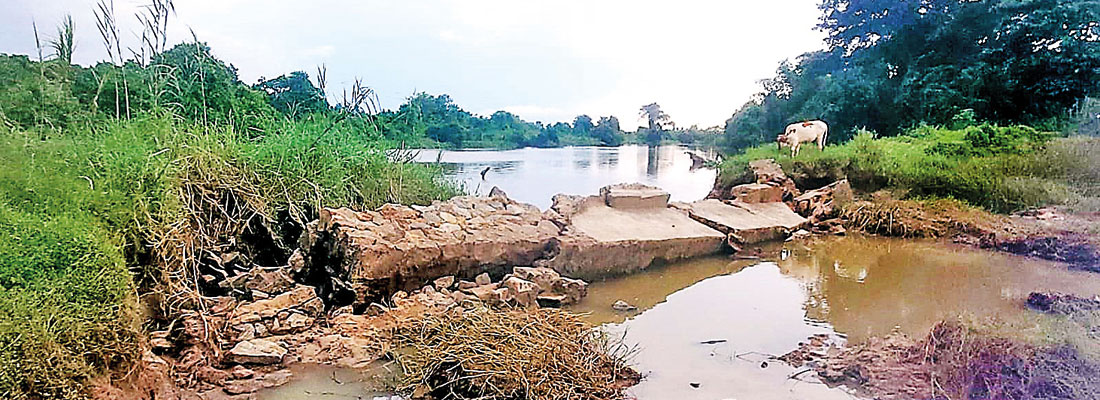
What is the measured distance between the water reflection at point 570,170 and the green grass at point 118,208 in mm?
1334

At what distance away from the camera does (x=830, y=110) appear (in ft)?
34.8

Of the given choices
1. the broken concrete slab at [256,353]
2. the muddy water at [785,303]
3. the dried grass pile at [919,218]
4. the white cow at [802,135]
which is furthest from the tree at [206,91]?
the white cow at [802,135]

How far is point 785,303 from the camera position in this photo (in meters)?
3.83

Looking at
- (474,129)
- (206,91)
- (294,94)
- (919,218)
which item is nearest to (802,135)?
(919,218)

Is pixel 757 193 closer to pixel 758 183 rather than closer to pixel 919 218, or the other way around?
pixel 758 183

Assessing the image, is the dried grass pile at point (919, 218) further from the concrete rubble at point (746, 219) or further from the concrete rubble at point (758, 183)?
the concrete rubble at point (758, 183)

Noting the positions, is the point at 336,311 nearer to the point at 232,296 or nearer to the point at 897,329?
the point at 232,296

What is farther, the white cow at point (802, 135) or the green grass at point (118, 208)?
the white cow at point (802, 135)

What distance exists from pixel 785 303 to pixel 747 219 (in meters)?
2.27

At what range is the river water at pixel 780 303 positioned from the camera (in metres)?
2.60

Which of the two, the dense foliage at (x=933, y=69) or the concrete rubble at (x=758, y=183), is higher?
the dense foliage at (x=933, y=69)

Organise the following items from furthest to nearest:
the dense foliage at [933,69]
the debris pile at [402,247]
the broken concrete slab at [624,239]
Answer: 1. the dense foliage at [933,69]
2. the broken concrete slab at [624,239]
3. the debris pile at [402,247]

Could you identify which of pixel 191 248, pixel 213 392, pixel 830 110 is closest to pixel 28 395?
pixel 213 392

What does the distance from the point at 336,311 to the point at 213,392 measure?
1023 mm
